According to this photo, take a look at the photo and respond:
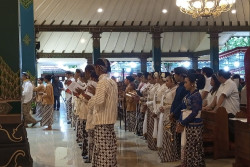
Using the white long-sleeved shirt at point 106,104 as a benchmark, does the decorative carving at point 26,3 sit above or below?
above

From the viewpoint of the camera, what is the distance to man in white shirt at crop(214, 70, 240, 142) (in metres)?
5.96

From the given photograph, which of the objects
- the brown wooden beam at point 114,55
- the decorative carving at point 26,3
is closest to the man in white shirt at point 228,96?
the decorative carving at point 26,3

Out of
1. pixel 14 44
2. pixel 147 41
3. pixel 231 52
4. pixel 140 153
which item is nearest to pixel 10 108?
pixel 14 44

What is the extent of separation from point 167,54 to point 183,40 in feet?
4.08

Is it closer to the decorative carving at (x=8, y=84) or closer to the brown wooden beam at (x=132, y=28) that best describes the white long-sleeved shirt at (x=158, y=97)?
the decorative carving at (x=8, y=84)

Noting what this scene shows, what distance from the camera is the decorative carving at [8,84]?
135 inches

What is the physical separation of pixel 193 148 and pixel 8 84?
2.51 m

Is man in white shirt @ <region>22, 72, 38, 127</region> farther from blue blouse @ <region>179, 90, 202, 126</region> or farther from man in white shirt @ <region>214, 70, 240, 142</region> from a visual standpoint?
blue blouse @ <region>179, 90, 202, 126</region>

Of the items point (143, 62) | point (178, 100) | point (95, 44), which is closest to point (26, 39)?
point (178, 100)

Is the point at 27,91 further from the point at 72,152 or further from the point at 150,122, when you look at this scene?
the point at 150,122

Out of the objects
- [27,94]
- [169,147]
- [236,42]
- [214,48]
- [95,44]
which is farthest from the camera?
[236,42]

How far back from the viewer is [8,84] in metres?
3.46

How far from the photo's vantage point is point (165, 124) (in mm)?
5723

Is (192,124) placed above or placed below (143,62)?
below
